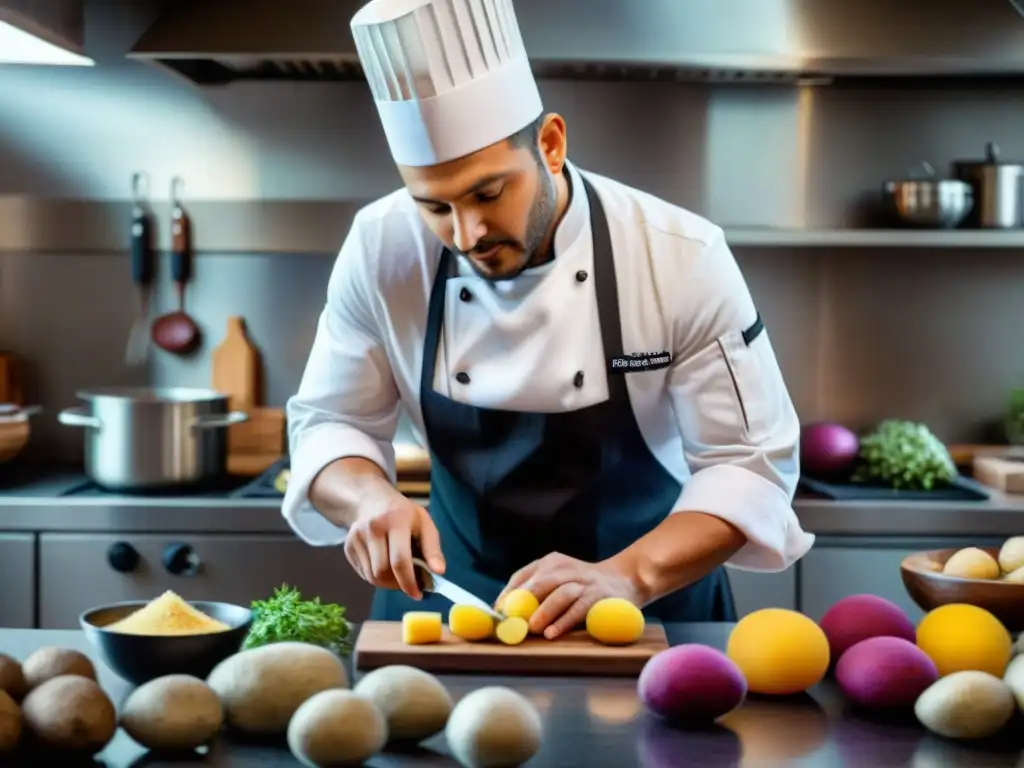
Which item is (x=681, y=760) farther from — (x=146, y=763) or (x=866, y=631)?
(x=146, y=763)

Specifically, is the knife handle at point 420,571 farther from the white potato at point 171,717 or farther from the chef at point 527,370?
the white potato at point 171,717

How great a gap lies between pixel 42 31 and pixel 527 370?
1237 mm

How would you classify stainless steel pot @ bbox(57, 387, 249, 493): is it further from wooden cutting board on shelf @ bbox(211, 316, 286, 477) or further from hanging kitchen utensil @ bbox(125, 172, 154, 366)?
hanging kitchen utensil @ bbox(125, 172, 154, 366)

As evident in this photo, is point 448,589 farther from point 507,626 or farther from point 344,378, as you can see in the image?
point 344,378

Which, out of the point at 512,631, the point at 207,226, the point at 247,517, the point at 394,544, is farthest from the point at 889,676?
the point at 207,226

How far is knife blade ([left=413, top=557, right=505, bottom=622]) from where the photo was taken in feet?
5.07

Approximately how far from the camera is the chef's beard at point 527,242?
1.75m

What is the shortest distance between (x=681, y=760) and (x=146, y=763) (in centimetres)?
46

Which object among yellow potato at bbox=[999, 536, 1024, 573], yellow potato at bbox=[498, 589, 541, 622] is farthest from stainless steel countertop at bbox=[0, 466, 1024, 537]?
yellow potato at bbox=[498, 589, 541, 622]

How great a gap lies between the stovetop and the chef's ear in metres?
1.26

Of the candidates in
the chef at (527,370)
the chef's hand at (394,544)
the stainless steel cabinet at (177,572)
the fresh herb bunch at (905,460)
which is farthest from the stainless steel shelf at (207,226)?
the chef's hand at (394,544)

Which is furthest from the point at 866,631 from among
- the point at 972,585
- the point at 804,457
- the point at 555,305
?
the point at 804,457

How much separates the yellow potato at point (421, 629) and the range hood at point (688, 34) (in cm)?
158

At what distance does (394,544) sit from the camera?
169cm
